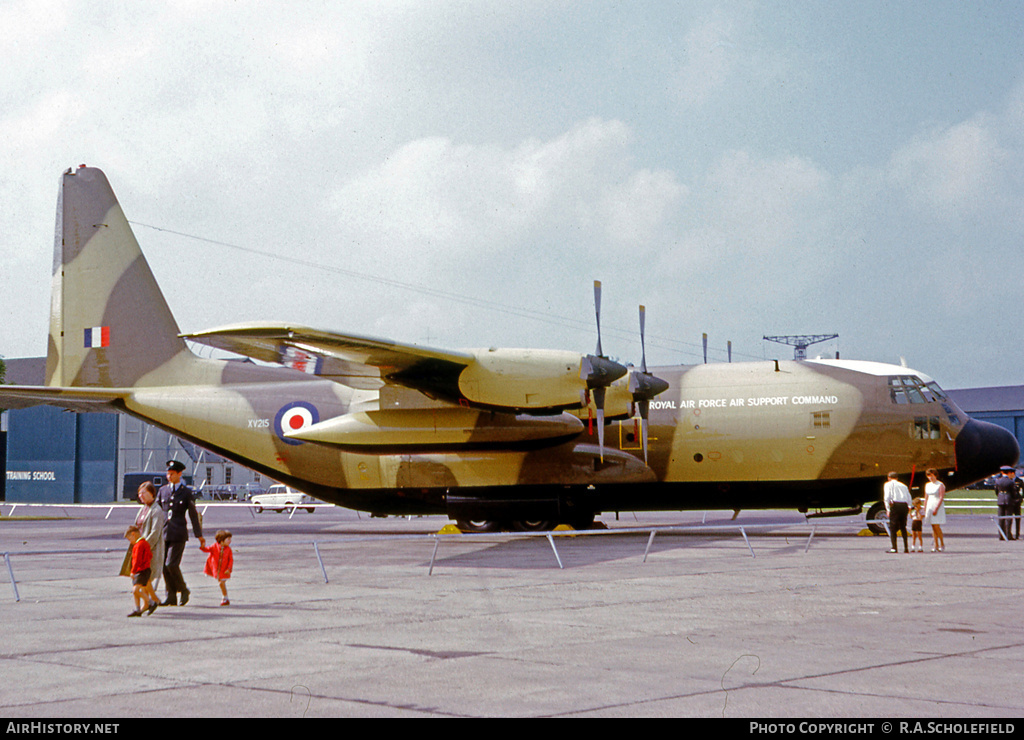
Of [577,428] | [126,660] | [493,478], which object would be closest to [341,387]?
[493,478]

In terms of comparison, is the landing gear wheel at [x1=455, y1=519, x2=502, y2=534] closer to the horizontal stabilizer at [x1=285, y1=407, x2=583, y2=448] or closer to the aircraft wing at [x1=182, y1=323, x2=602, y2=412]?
the horizontal stabilizer at [x1=285, y1=407, x2=583, y2=448]

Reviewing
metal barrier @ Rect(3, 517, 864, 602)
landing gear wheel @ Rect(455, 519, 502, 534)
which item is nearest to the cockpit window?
metal barrier @ Rect(3, 517, 864, 602)

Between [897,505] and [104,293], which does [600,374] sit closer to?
[897,505]

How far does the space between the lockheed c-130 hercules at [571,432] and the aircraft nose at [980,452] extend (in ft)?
0.12

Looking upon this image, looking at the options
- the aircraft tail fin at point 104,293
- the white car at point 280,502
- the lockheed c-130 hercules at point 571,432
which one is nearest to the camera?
the lockheed c-130 hercules at point 571,432

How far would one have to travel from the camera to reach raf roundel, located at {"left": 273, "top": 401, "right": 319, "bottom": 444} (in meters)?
26.5

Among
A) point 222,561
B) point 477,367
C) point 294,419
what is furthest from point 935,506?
point 294,419

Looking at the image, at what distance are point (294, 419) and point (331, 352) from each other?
6.19 meters

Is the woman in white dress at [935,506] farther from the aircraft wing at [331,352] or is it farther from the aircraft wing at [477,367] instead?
the aircraft wing at [331,352]

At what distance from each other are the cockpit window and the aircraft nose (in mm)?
1098

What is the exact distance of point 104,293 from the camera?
28.7 meters

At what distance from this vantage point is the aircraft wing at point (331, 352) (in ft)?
61.6

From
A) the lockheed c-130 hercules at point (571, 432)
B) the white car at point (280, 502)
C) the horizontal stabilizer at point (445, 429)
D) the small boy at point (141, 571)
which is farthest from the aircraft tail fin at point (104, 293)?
the white car at point (280, 502)
